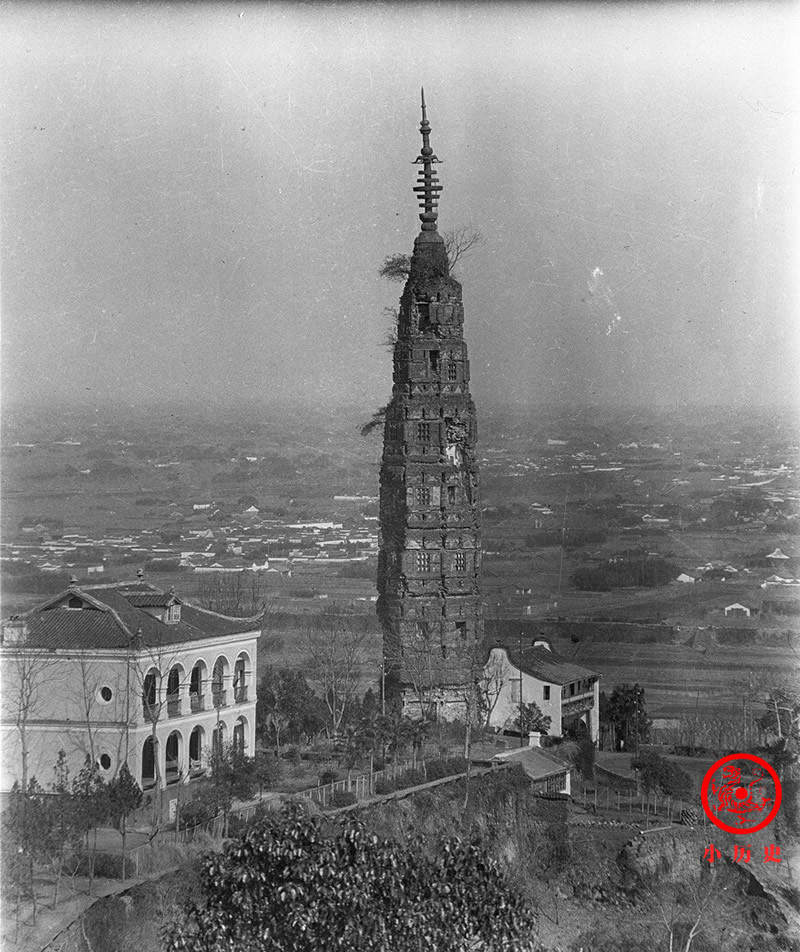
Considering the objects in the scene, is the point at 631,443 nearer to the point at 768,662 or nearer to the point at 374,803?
the point at 768,662

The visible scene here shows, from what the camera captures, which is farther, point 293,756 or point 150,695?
point 293,756

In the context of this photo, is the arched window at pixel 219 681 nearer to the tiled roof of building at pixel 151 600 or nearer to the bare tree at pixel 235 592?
the tiled roof of building at pixel 151 600

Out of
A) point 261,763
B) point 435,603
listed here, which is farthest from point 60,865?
point 435,603

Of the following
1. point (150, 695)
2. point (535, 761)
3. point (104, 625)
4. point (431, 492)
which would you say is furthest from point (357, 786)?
point (431, 492)

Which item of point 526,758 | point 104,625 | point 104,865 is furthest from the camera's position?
point 526,758

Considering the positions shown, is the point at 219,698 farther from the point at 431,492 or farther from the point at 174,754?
the point at 431,492

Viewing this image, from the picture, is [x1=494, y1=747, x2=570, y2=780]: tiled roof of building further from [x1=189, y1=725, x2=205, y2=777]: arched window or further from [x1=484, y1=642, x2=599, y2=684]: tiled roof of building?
[x1=189, y1=725, x2=205, y2=777]: arched window

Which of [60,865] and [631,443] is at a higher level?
[631,443]
